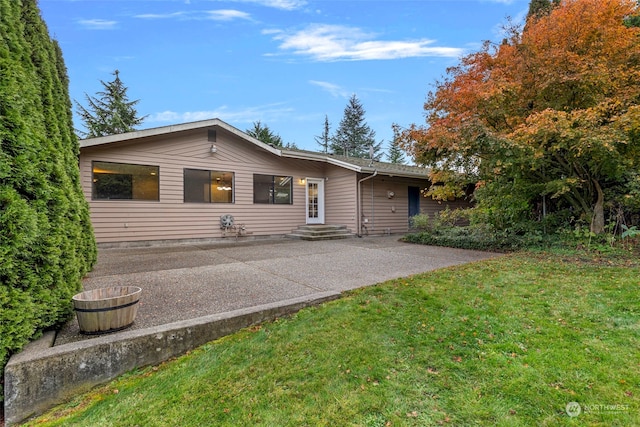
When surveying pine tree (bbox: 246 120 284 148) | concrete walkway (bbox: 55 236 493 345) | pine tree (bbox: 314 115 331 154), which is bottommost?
concrete walkway (bbox: 55 236 493 345)

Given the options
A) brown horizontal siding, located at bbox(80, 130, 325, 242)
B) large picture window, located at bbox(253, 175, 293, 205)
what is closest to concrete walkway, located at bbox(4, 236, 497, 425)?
brown horizontal siding, located at bbox(80, 130, 325, 242)

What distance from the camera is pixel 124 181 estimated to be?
805 centimetres

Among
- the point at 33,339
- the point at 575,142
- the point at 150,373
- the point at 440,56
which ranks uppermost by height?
the point at 440,56

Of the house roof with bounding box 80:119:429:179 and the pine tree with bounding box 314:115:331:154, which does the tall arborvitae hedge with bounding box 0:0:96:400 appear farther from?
the pine tree with bounding box 314:115:331:154

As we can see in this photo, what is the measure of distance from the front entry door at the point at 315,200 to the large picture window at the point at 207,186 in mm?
3191

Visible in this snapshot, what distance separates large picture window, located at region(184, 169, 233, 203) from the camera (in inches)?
353

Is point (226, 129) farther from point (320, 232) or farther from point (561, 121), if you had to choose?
point (561, 121)

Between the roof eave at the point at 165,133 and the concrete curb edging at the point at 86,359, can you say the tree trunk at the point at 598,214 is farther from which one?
the roof eave at the point at 165,133

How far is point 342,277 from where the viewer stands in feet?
15.3

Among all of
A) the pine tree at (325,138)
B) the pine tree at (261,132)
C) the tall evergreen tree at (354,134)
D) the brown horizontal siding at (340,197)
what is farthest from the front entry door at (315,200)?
the pine tree at (325,138)

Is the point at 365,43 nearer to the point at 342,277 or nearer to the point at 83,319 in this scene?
the point at 342,277

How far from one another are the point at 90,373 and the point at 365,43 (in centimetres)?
1104

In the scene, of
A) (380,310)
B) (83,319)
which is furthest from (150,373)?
(380,310)

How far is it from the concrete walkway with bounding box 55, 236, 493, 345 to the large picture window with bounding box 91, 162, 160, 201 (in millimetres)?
1552
